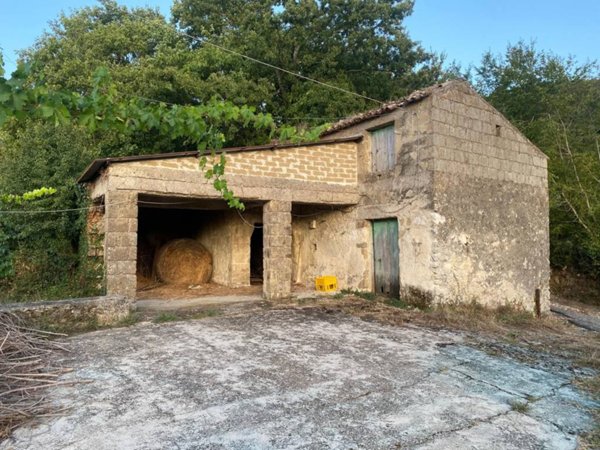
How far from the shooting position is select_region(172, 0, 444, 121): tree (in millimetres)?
17297

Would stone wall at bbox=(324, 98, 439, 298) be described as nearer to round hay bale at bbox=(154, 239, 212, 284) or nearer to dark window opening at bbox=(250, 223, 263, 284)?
dark window opening at bbox=(250, 223, 263, 284)

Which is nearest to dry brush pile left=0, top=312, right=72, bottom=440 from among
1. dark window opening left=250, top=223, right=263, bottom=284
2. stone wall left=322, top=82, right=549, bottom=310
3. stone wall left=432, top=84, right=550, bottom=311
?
stone wall left=322, top=82, right=549, bottom=310

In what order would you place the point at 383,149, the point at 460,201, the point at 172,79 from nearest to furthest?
the point at 460,201 < the point at 383,149 < the point at 172,79

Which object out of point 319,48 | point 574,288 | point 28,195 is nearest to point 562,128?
point 574,288

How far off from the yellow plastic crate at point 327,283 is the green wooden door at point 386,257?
1191mm

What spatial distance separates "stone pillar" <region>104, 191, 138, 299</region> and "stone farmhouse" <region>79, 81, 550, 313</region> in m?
0.02

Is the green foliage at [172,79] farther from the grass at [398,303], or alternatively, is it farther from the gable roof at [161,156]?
the grass at [398,303]

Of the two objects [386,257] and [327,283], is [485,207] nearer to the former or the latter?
[386,257]

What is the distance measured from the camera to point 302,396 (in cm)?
408

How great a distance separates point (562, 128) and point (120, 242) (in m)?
18.4

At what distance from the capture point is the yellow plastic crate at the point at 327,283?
11.1 meters

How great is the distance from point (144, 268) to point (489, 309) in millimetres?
10150

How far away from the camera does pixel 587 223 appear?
14891 millimetres

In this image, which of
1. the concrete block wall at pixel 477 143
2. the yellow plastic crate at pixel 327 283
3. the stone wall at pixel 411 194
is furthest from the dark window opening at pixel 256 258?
the concrete block wall at pixel 477 143
